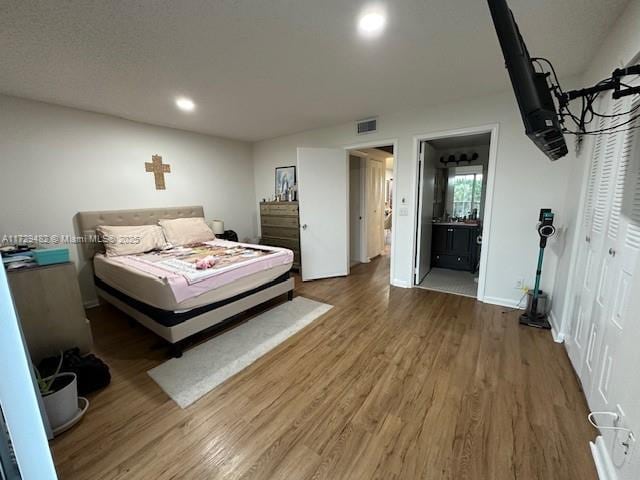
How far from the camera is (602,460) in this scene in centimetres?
129

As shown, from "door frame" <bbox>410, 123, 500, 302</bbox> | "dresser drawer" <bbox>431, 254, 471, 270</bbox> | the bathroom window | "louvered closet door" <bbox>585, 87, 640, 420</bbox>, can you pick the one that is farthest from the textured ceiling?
"dresser drawer" <bbox>431, 254, 471, 270</bbox>

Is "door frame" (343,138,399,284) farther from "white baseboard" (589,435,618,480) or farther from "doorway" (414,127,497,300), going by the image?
"white baseboard" (589,435,618,480)

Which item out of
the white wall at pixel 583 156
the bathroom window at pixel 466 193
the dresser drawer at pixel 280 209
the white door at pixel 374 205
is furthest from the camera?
the white door at pixel 374 205

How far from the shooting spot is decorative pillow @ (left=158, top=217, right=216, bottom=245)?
3.71 meters

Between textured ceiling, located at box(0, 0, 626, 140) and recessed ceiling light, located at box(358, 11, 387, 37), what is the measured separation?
6 centimetres

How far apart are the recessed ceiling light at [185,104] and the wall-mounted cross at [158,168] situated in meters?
1.05

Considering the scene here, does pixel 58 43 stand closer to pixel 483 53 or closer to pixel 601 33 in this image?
pixel 483 53

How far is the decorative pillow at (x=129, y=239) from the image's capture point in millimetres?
3182

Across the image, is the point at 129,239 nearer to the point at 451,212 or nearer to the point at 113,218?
the point at 113,218

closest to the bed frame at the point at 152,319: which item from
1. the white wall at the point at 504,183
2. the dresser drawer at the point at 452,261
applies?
the white wall at the point at 504,183

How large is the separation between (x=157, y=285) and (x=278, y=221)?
2.68 metres

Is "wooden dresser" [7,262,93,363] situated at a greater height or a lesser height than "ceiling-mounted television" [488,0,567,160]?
lesser

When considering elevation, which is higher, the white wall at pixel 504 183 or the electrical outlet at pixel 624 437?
the white wall at pixel 504 183

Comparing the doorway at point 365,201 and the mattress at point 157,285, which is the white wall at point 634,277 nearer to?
the mattress at point 157,285
